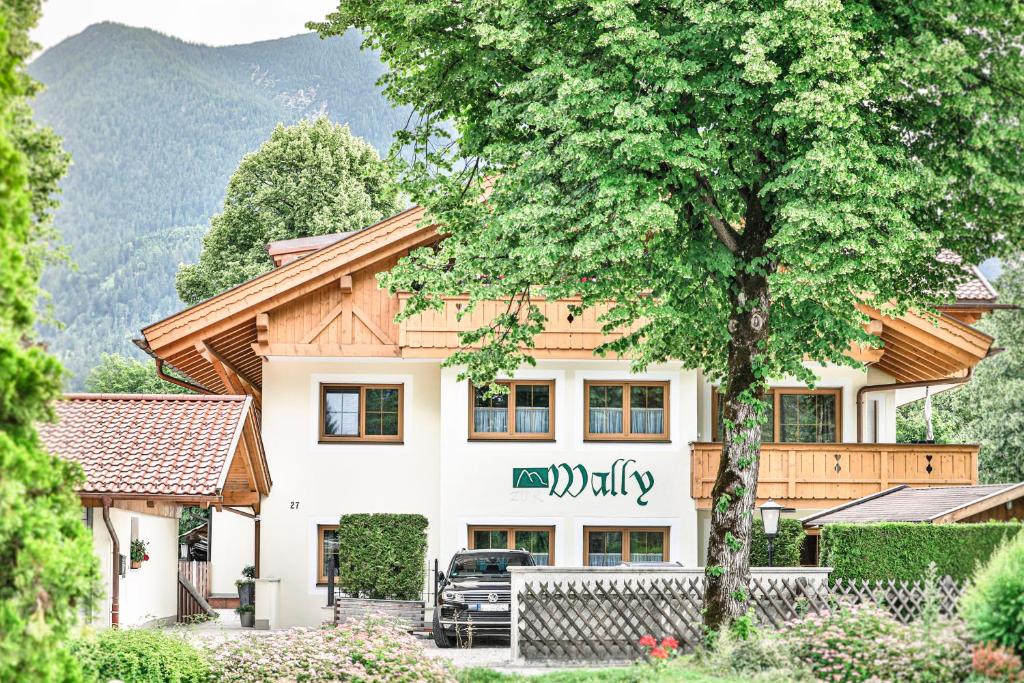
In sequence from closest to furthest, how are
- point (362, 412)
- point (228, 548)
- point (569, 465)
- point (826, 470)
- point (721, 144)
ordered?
point (721, 144)
point (826, 470)
point (569, 465)
point (362, 412)
point (228, 548)

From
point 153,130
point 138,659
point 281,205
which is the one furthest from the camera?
point 153,130

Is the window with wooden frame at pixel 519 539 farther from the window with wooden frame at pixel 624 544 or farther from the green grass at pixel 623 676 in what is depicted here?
the green grass at pixel 623 676

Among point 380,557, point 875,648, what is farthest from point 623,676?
point 380,557

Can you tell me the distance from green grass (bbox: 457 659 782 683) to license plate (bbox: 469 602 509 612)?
6.82m

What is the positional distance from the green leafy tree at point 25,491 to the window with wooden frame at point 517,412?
2072 cm

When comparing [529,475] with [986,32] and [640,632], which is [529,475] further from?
[986,32]

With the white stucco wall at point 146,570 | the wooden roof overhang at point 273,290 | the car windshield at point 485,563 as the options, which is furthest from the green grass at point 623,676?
the wooden roof overhang at point 273,290

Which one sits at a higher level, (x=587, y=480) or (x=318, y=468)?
(x=318, y=468)

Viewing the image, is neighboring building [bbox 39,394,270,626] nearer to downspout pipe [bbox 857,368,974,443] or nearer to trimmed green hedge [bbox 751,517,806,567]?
trimmed green hedge [bbox 751,517,806,567]

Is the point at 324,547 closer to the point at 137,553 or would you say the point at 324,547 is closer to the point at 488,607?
the point at 137,553

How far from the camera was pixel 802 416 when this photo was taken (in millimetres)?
30219

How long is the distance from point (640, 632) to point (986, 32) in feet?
31.2

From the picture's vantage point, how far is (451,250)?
768 inches

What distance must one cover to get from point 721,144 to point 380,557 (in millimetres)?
12522
